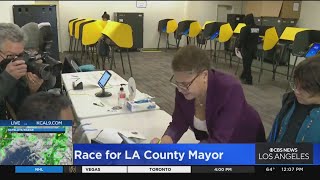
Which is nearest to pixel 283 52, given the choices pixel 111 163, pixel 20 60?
pixel 20 60

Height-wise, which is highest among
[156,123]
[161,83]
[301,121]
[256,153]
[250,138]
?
[256,153]

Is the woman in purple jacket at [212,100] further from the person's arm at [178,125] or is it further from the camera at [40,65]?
the camera at [40,65]

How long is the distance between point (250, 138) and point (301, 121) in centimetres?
22

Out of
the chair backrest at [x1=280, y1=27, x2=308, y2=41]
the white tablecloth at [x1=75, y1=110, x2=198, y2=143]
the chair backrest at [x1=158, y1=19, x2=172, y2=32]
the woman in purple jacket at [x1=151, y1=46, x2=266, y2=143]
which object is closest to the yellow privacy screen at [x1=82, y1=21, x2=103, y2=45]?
the chair backrest at [x1=280, y1=27, x2=308, y2=41]

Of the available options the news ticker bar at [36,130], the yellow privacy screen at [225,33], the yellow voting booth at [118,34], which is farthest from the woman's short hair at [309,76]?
the yellow privacy screen at [225,33]

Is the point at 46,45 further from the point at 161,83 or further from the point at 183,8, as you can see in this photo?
the point at 183,8

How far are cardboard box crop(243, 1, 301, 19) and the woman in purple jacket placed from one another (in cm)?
655

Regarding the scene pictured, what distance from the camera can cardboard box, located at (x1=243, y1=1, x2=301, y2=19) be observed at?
712 centimetres

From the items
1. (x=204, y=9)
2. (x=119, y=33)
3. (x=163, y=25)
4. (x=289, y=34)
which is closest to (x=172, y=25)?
(x=163, y=25)

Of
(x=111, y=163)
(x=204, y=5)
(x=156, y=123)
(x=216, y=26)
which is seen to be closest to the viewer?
(x=111, y=163)

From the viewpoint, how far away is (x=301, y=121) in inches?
45.5

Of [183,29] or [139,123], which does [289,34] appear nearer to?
[183,29]

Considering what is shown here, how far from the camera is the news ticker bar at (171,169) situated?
24.1 inches

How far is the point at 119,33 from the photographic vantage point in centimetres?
512
